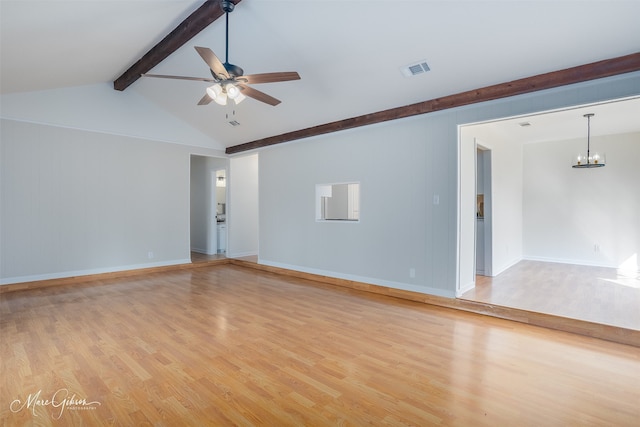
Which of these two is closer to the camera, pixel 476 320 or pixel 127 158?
pixel 476 320

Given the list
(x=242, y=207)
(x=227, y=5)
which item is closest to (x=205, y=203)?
(x=242, y=207)

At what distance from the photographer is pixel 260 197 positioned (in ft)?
22.9

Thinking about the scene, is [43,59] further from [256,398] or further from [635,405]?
[635,405]

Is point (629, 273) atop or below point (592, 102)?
below

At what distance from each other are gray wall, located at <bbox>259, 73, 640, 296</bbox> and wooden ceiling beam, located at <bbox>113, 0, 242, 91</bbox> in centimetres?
264

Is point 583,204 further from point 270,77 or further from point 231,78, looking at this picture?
point 231,78

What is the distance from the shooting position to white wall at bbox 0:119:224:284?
5.01 meters

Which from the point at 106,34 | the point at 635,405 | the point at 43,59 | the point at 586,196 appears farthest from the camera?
the point at 586,196

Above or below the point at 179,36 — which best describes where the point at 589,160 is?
below

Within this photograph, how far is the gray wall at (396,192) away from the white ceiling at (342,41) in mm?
350

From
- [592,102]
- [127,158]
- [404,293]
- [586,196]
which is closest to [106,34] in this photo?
[127,158]

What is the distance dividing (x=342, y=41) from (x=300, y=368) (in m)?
3.32

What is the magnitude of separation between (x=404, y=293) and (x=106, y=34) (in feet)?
16.3

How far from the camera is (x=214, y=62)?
2.62 meters
